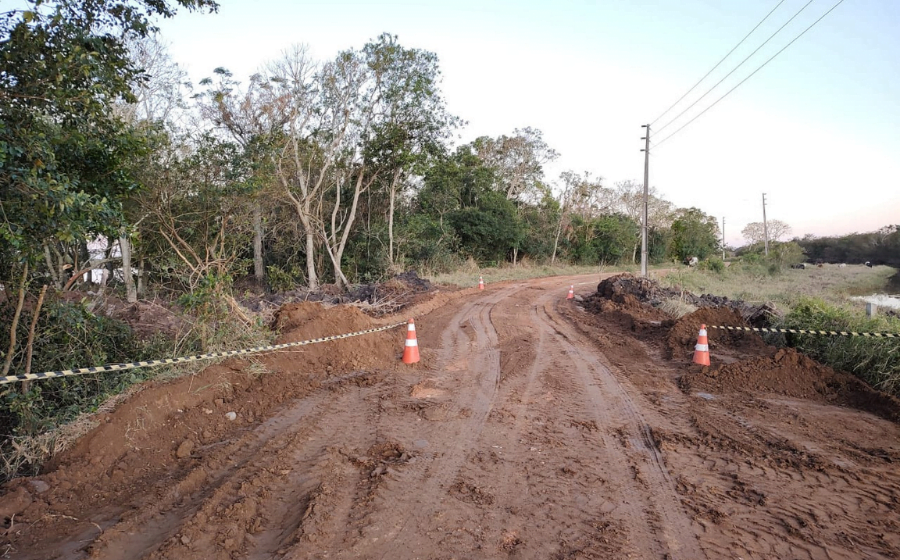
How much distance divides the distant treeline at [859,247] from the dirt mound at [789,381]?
205ft

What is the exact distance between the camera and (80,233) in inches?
183

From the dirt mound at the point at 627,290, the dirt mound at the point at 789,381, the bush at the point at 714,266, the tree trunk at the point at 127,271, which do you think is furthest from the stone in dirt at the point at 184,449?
the bush at the point at 714,266

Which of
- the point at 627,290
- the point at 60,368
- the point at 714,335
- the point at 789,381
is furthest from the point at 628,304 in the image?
the point at 60,368

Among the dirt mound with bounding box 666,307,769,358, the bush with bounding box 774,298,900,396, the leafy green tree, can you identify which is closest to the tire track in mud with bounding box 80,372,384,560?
the dirt mound with bounding box 666,307,769,358

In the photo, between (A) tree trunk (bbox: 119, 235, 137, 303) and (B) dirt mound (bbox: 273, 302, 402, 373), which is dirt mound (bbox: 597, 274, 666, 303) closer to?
(B) dirt mound (bbox: 273, 302, 402, 373)

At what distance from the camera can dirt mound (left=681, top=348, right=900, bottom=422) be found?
22.2 ft

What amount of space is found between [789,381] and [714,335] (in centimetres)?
337

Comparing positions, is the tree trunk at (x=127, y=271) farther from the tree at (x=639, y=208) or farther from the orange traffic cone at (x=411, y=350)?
the tree at (x=639, y=208)

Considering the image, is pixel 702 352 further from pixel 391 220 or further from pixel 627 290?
pixel 391 220

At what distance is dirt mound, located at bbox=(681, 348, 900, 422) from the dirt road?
295 millimetres

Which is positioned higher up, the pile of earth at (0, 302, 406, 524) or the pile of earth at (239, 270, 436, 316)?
the pile of earth at (239, 270, 436, 316)

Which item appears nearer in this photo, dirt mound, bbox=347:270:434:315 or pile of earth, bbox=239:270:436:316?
pile of earth, bbox=239:270:436:316

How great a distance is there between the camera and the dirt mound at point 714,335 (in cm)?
973

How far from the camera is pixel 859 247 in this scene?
2581 inches
